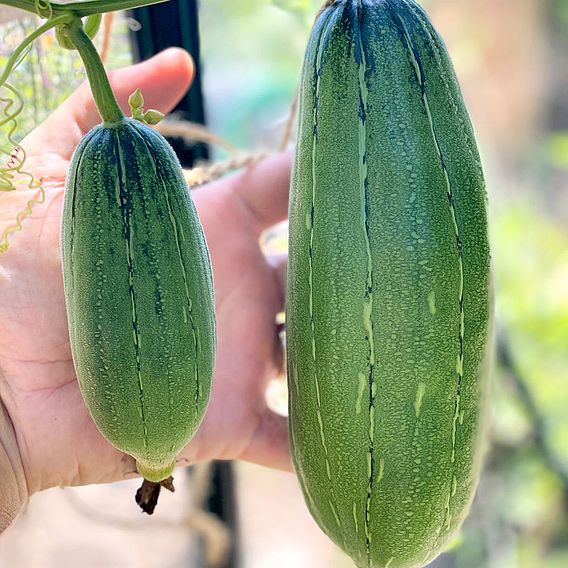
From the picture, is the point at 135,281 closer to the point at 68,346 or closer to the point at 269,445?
the point at 68,346

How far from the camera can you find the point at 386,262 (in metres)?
0.54

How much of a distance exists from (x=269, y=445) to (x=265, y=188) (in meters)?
0.29

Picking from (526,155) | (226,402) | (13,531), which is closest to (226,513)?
(226,402)

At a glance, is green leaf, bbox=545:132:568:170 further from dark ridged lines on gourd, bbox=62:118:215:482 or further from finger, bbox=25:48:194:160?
dark ridged lines on gourd, bbox=62:118:215:482

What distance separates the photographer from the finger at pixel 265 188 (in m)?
0.92

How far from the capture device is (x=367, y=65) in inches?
21.0

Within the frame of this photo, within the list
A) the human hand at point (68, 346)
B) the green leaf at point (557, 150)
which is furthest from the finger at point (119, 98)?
the green leaf at point (557, 150)

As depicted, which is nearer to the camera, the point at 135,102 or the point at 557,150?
→ the point at 135,102

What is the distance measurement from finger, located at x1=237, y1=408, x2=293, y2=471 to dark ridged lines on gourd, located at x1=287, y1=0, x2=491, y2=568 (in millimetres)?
283

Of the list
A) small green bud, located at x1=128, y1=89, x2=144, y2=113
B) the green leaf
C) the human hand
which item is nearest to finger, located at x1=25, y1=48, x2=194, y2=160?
the human hand

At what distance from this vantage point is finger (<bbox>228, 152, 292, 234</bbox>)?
0.92 meters

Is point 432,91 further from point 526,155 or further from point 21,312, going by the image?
point 526,155

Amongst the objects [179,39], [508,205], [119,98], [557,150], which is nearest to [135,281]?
[119,98]

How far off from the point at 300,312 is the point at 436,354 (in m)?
0.10
